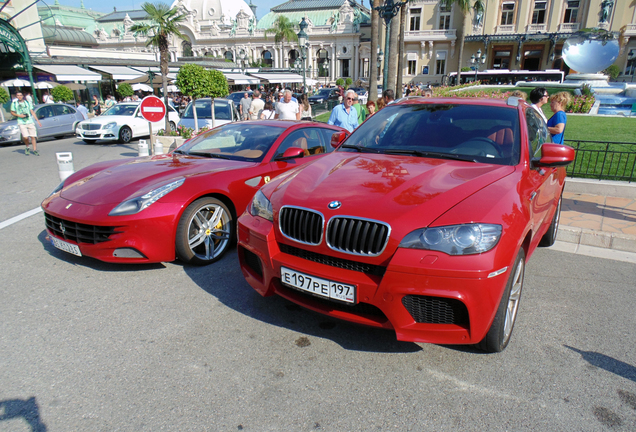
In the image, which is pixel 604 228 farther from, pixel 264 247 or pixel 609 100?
pixel 609 100

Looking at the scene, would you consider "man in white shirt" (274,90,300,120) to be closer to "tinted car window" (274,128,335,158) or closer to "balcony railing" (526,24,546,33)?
"tinted car window" (274,128,335,158)

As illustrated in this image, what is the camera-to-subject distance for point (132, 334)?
9.82ft

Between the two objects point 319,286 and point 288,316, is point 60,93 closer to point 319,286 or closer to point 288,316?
point 288,316

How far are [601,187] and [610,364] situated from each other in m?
5.40

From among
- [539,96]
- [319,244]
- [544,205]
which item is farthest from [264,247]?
[539,96]

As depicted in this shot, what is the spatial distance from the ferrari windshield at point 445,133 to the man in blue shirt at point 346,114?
4.02 metres

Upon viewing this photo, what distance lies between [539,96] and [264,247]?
18.0ft

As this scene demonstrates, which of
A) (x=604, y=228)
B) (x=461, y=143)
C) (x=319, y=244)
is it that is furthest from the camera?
(x=604, y=228)

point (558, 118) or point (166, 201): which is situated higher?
point (558, 118)

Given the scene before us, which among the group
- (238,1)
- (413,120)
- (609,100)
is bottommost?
(609,100)

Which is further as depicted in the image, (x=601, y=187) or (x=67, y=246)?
(x=601, y=187)

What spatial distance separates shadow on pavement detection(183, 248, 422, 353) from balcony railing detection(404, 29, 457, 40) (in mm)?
71233

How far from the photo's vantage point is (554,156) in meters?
3.21

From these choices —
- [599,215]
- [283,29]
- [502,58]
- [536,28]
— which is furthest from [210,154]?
[283,29]
